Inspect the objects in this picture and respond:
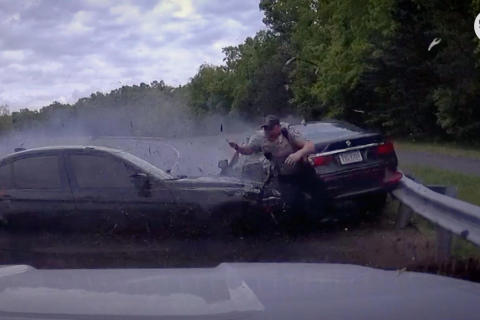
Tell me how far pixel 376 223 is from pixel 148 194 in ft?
8.43

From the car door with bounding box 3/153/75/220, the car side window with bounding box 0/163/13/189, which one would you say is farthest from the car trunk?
the car side window with bounding box 0/163/13/189

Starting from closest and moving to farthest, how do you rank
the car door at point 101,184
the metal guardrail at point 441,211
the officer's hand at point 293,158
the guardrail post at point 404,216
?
the metal guardrail at point 441,211
the guardrail post at point 404,216
the car door at point 101,184
the officer's hand at point 293,158

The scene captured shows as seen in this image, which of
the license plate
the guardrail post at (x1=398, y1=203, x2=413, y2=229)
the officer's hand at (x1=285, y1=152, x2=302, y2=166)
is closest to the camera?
the guardrail post at (x1=398, y1=203, x2=413, y2=229)

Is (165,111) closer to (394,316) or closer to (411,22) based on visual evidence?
(411,22)

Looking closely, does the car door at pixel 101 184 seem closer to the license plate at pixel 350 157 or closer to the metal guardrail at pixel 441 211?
the license plate at pixel 350 157

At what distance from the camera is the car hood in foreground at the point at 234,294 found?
7.64 ft

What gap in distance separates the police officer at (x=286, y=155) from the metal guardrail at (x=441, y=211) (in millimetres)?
1028

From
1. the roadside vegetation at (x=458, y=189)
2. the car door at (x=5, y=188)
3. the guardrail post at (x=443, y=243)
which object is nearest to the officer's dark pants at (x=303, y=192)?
the roadside vegetation at (x=458, y=189)

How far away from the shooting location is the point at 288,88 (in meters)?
10.5

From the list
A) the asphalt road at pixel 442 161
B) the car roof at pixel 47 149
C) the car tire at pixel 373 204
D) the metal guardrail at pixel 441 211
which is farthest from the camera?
the asphalt road at pixel 442 161

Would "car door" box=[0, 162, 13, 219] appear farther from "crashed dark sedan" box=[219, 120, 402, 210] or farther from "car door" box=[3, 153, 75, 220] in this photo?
"crashed dark sedan" box=[219, 120, 402, 210]

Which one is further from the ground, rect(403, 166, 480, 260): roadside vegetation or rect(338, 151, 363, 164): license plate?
rect(338, 151, 363, 164): license plate

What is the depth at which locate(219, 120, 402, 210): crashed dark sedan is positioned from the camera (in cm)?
809

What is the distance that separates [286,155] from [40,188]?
8.92ft
